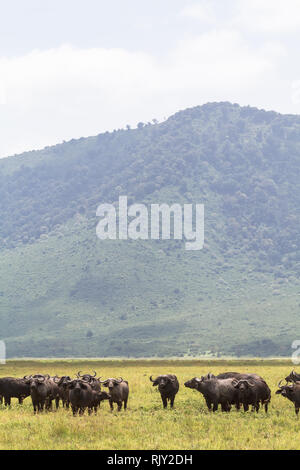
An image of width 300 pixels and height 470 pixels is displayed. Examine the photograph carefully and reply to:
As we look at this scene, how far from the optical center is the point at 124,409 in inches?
1129

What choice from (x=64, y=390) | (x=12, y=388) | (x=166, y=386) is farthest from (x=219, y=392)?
(x=12, y=388)

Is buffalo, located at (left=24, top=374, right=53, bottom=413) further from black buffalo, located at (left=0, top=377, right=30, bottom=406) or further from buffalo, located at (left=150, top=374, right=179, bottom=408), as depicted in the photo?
buffalo, located at (left=150, top=374, right=179, bottom=408)

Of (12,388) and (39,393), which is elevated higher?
(39,393)

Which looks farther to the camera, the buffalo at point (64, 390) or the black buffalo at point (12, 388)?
the black buffalo at point (12, 388)

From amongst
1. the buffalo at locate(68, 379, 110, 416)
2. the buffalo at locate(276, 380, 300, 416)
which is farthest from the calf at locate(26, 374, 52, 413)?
the buffalo at locate(276, 380, 300, 416)

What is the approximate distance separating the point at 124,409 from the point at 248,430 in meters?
7.79

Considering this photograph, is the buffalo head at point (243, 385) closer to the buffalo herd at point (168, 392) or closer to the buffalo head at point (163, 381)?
the buffalo herd at point (168, 392)

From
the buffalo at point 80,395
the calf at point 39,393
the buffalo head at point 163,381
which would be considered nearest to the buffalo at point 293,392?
the buffalo head at point 163,381

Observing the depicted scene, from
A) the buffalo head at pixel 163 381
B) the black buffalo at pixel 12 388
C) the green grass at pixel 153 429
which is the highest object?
the buffalo head at pixel 163 381

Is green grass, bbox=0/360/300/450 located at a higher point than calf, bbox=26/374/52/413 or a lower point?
lower

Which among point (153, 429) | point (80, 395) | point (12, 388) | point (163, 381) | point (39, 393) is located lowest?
point (153, 429)

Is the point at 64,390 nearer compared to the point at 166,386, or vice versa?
the point at 64,390

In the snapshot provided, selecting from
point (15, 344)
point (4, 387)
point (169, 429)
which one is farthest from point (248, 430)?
point (15, 344)

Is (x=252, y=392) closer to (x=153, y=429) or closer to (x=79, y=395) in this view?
(x=153, y=429)
